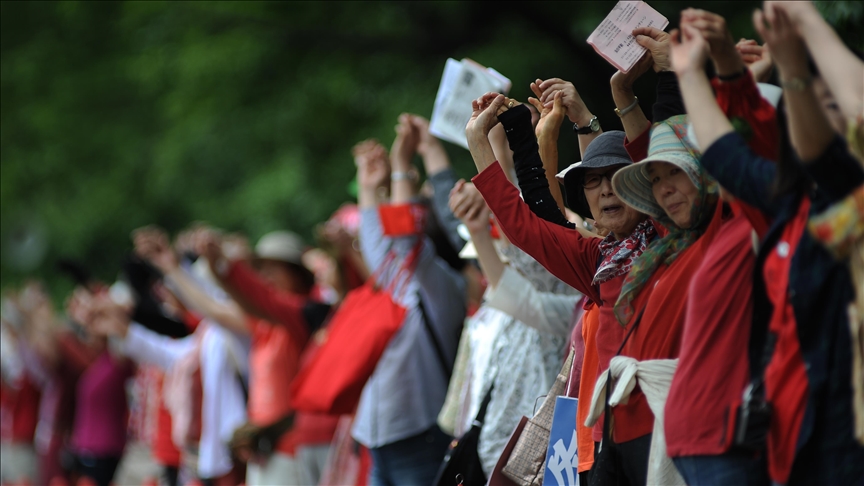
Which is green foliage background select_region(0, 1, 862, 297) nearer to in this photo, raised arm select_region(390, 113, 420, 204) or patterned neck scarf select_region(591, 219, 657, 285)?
raised arm select_region(390, 113, 420, 204)

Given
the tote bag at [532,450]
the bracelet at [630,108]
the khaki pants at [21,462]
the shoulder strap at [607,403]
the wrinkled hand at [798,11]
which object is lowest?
the khaki pants at [21,462]

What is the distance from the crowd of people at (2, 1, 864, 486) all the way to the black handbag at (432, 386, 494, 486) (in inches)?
0.4

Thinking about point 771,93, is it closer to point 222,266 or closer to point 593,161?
point 593,161

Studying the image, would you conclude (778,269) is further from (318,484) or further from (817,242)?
(318,484)

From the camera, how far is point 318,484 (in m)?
6.67

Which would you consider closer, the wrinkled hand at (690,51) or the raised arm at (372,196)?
the wrinkled hand at (690,51)

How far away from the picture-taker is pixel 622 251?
3.29 metres

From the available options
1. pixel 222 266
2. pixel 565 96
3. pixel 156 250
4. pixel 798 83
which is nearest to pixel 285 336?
pixel 222 266

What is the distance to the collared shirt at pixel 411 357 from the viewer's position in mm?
5320

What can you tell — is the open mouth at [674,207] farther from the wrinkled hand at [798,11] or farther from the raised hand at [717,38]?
the wrinkled hand at [798,11]

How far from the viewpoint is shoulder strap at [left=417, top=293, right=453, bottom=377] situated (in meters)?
5.41

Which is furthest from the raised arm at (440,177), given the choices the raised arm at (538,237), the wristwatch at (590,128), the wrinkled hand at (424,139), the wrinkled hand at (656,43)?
the wrinkled hand at (656,43)

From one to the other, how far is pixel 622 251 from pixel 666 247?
0.18m

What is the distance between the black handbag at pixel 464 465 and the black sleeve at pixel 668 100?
171 cm
